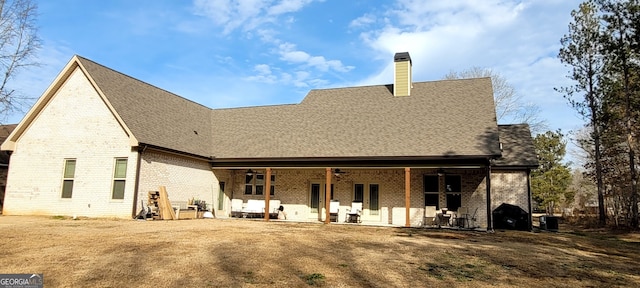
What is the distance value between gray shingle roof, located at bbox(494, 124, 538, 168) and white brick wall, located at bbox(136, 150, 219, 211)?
1324 centimetres

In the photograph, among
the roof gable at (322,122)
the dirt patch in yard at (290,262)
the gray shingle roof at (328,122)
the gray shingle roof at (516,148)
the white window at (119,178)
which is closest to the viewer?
the dirt patch in yard at (290,262)

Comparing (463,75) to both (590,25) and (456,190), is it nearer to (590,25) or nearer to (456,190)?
(590,25)

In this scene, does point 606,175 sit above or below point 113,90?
below

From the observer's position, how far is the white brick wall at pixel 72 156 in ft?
50.4

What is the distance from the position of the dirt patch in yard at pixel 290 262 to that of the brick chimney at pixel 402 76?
1115 cm

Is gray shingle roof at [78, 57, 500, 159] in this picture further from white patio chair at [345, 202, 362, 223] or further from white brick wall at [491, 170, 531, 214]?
white brick wall at [491, 170, 531, 214]

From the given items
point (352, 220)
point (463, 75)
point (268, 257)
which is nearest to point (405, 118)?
point (352, 220)

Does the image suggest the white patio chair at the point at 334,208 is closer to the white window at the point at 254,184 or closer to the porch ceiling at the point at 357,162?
the porch ceiling at the point at 357,162

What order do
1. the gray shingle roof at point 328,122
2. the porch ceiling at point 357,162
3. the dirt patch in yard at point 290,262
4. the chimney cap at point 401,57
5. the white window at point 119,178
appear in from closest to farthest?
the dirt patch in yard at point 290,262
the porch ceiling at point 357,162
the white window at point 119,178
the gray shingle roof at point 328,122
the chimney cap at point 401,57

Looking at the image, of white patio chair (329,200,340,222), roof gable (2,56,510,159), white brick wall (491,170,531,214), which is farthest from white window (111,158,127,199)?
white brick wall (491,170,531,214)

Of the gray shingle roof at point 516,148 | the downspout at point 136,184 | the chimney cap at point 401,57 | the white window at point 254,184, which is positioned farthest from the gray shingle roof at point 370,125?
the downspout at point 136,184

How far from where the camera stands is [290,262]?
6.84 m

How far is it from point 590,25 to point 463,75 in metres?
15.2

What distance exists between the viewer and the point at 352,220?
17.3 meters
